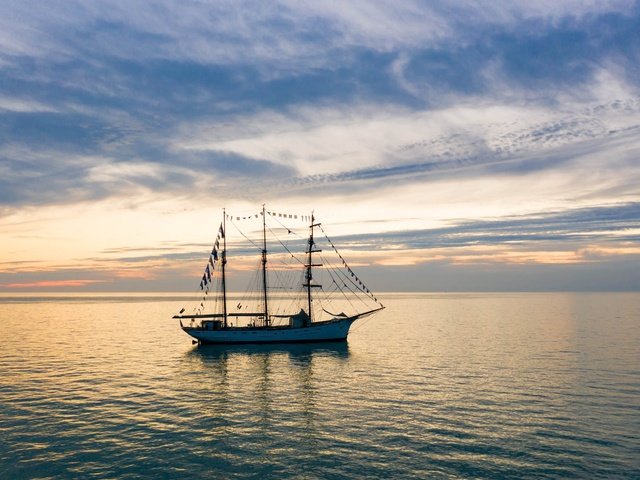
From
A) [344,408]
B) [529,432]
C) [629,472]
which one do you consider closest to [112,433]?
[344,408]

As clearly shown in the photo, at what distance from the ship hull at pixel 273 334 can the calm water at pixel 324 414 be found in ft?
39.4

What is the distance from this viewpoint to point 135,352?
231 ft

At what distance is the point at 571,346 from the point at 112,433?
6886 cm

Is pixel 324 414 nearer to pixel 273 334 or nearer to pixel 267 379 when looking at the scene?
pixel 267 379

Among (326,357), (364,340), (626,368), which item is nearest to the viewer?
(626,368)

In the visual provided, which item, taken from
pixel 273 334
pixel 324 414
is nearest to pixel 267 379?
pixel 324 414

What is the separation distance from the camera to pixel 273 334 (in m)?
81.8

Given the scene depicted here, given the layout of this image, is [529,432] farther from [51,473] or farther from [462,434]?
[51,473]

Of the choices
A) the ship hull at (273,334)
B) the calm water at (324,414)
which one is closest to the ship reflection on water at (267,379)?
the calm water at (324,414)

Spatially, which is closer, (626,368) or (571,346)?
(626,368)

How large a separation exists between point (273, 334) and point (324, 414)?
46.8 meters

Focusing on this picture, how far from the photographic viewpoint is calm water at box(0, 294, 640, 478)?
25828 millimetres

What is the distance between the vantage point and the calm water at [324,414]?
25828 millimetres

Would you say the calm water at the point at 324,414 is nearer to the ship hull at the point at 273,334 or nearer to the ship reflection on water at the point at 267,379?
the ship reflection on water at the point at 267,379
